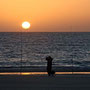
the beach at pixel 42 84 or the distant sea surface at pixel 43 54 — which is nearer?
the beach at pixel 42 84

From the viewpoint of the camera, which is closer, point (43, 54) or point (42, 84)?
point (42, 84)

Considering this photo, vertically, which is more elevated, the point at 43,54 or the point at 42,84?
the point at 43,54

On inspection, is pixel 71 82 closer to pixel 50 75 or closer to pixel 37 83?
pixel 37 83

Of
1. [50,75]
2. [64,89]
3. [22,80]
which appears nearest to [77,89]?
[64,89]

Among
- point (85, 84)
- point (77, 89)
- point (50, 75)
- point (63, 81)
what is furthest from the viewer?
point (50, 75)

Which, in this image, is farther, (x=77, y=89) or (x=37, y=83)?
(x=37, y=83)

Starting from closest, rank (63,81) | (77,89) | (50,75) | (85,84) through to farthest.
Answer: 1. (77,89)
2. (85,84)
3. (63,81)
4. (50,75)

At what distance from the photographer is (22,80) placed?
1777 centimetres

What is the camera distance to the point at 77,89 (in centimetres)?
1469

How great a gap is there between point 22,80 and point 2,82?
4.02 ft

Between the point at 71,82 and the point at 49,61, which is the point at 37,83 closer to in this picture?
the point at 71,82

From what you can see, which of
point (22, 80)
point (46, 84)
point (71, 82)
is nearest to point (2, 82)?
point (22, 80)

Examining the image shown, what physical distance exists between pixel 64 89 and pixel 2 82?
381 centimetres

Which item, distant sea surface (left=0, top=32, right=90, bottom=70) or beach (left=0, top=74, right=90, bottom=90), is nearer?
beach (left=0, top=74, right=90, bottom=90)
